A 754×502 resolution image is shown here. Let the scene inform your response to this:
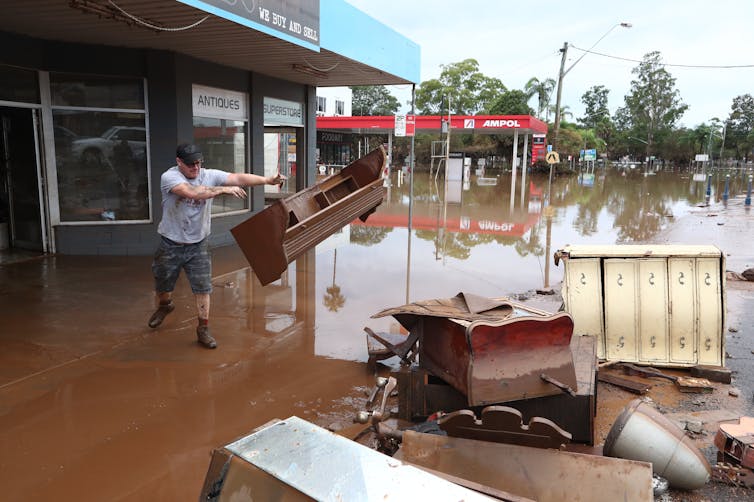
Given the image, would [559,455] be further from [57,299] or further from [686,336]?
[57,299]

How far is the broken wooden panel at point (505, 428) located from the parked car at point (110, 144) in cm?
841

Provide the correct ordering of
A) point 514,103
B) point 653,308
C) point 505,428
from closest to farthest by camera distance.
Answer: point 505,428 < point 653,308 < point 514,103

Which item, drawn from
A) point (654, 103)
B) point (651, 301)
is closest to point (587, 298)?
point (651, 301)

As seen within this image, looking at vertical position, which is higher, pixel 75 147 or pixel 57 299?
pixel 75 147

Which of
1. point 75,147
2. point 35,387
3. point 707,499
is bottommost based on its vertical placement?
point 707,499

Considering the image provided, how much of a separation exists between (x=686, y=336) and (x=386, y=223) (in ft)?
34.7

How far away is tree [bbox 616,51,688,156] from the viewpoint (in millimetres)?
98688

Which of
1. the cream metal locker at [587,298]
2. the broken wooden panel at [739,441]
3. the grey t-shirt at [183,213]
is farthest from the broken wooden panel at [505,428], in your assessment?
the grey t-shirt at [183,213]

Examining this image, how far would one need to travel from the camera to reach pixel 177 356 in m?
5.30

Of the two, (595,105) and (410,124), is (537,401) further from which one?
(595,105)

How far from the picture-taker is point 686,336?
215 inches

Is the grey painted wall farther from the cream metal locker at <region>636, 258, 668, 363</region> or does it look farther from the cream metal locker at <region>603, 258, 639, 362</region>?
the cream metal locker at <region>636, 258, 668, 363</region>

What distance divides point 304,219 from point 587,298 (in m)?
3.03

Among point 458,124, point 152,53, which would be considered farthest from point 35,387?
point 458,124
